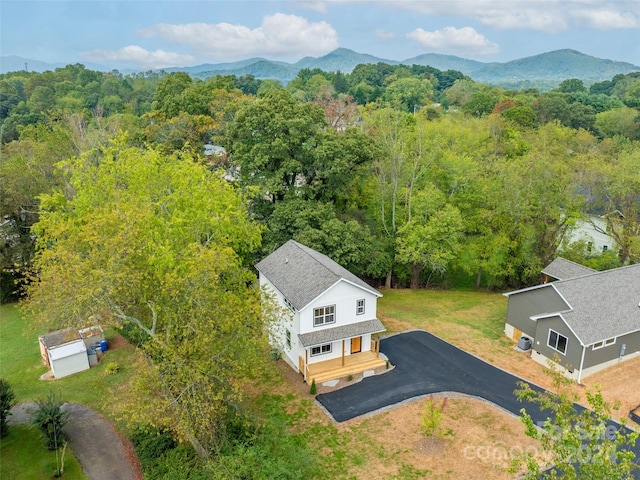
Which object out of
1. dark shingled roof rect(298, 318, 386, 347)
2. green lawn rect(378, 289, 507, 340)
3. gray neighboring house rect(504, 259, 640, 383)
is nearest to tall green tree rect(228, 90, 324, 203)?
dark shingled roof rect(298, 318, 386, 347)

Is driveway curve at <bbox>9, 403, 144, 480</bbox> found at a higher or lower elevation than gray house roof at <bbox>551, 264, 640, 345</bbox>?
lower

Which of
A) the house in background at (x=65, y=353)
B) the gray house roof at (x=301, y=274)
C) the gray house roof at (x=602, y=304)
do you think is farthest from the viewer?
the house in background at (x=65, y=353)

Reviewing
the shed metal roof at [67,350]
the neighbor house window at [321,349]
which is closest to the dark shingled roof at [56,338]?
the shed metal roof at [67,350]

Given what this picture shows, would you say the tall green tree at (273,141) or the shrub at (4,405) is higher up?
the tall green tree at (273,141)

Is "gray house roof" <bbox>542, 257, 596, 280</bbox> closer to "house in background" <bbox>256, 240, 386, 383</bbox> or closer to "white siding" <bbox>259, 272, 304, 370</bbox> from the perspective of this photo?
"house in background" <bbox>256, 240, 386, 383</bbox>

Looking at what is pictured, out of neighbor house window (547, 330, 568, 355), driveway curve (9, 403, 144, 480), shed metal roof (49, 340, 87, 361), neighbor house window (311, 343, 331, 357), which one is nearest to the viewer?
driveway curve (9, 403, 144, 480)

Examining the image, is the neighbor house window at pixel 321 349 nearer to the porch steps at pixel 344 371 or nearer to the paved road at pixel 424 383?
the porch steps at pixel 344 371

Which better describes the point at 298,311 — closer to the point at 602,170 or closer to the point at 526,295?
the point at 526,295
